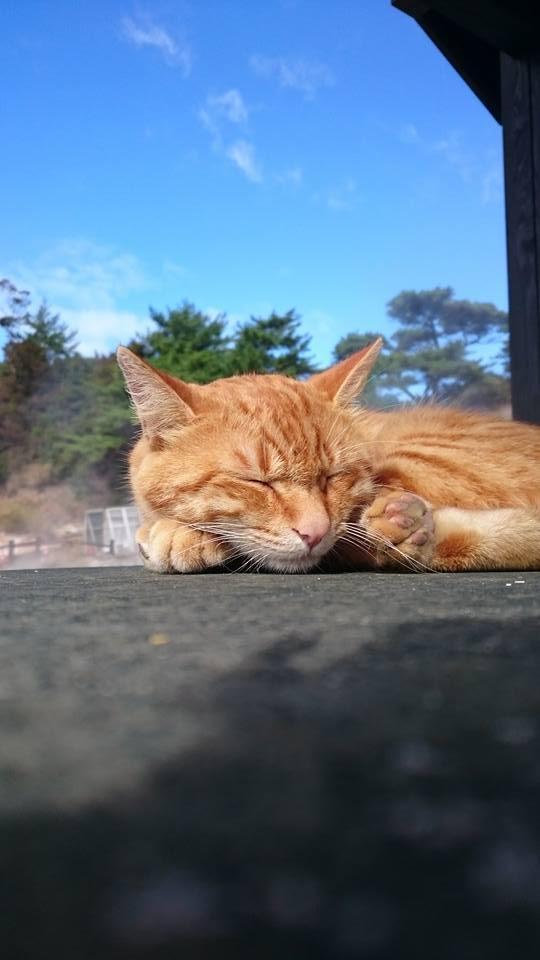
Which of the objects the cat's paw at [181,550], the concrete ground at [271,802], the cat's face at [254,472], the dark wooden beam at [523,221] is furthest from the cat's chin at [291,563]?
the dark wooden beam at [523,221]

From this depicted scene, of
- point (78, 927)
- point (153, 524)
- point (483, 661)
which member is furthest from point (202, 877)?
point (153, 524)

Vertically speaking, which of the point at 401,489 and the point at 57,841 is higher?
the point at 401,489

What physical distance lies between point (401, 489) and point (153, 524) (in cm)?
59

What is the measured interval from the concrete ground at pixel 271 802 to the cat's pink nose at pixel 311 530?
0.92 m

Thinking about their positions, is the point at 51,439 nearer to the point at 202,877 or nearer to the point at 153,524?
the point at 153,524

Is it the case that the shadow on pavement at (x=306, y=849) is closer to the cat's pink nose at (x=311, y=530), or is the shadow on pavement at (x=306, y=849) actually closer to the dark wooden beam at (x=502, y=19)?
the cat's pink nose at (x=311, y=530)

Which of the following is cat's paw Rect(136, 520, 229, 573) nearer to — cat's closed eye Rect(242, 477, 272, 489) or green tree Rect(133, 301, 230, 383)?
cat's closed eye Rect(242, 477, 272, 489)

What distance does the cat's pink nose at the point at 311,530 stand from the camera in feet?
4.79

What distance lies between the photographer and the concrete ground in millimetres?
226

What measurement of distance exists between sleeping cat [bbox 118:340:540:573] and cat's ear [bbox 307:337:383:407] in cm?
1

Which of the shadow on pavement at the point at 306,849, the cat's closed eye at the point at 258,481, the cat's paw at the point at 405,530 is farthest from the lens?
the cat's closed eye at the point at 258,481

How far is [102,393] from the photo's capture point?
1405cm

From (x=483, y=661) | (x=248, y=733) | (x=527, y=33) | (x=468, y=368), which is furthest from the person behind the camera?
(x=468, y=368)

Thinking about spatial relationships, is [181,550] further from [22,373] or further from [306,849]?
[22,373]
